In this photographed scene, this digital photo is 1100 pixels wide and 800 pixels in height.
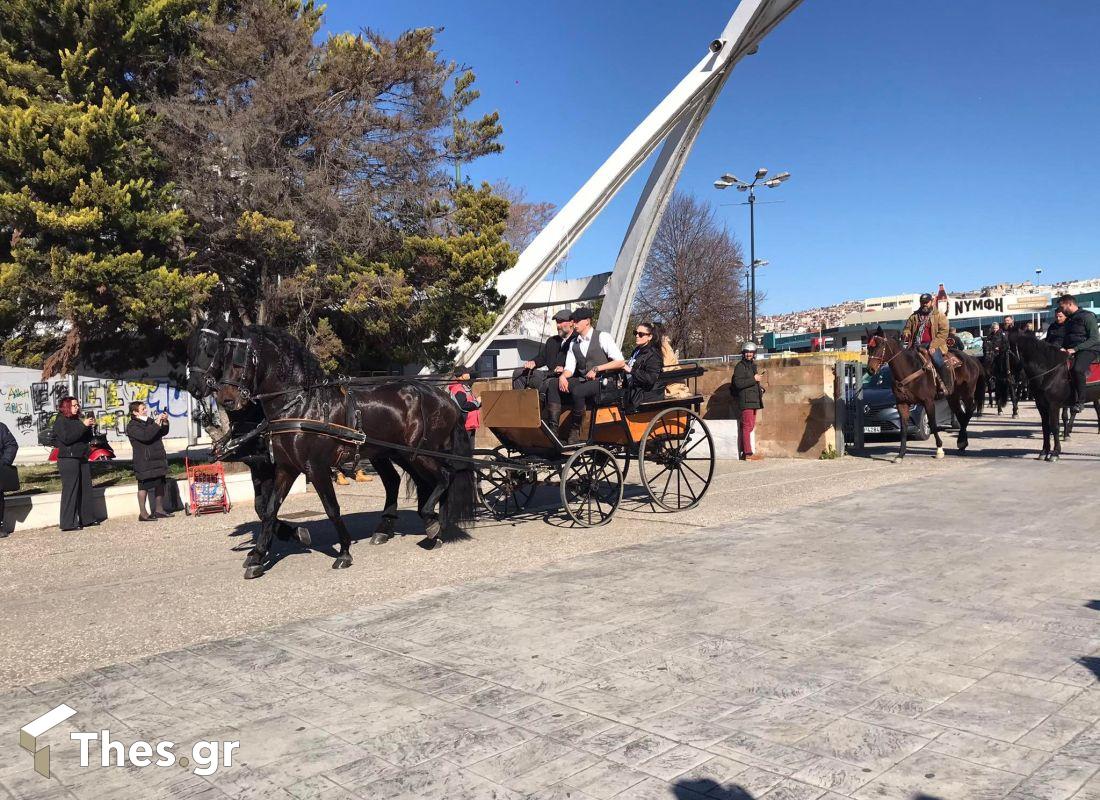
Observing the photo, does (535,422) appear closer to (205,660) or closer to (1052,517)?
(205,660)

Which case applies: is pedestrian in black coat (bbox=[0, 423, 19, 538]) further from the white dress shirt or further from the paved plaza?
the white dress shirt

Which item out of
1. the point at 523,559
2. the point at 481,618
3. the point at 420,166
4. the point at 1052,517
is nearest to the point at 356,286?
the point at 420,166

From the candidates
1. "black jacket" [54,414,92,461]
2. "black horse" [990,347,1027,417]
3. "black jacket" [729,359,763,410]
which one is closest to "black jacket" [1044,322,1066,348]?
"black horse" [990,347,1027,417]

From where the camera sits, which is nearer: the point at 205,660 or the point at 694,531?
the point at 205,660

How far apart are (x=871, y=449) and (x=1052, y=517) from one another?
29.1 ft

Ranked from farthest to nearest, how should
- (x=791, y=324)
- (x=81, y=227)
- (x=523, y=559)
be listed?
(x=791, y=324) → (x=81, y=227) → (x=523, y=559)

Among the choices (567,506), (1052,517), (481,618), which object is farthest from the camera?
(567,506)

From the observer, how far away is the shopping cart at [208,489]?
40.3 ft

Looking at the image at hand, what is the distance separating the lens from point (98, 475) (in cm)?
1631

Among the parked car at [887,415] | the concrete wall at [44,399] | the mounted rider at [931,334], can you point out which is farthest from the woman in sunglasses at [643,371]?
the concrete wall at [44,399]

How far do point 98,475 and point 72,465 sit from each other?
5795mm

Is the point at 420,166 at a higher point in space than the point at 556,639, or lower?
higher

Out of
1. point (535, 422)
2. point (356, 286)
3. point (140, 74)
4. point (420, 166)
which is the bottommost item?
point (535, 422)

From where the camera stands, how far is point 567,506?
923 cm
